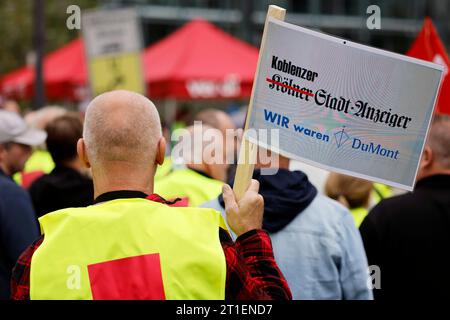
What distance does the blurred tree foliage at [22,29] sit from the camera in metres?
28.4

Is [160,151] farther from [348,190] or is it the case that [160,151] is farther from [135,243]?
[348,190]

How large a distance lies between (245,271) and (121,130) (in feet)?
1.86

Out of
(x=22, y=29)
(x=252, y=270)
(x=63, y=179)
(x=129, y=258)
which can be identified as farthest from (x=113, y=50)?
(x=22, y=29)

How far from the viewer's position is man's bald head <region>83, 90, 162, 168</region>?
8.64 ft

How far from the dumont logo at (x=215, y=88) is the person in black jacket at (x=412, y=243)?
894 cm

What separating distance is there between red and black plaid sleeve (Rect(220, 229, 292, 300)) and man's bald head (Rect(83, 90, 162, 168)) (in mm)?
359

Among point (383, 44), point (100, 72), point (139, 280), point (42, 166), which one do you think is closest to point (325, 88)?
point (139, 280)

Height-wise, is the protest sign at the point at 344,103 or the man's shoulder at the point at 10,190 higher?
the protest sign at the point at 344,103

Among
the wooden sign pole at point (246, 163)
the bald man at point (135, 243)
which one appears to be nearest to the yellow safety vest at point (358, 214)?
the wooden sign pole at point (246, 163)

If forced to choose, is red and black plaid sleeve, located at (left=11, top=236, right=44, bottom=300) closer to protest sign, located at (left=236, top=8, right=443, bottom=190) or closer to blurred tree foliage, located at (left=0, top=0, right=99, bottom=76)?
protest sign, located at (left=236, top=8, right=443, bottom=190)

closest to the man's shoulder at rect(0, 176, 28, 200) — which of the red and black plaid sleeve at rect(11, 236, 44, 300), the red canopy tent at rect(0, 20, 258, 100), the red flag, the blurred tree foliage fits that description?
the red and black plaid sleeve at rect(11, 236, 44, 300)

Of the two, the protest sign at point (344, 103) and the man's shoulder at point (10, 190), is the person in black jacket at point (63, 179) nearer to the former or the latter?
the man's shoulder at point (10, 190)

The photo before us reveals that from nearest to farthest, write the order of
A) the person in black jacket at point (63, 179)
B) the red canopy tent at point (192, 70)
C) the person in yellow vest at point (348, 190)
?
the person in yellow vest at point (348, 190) < the person in black jacket at point (63, 179) < the red canopy tent at point (192, 70)

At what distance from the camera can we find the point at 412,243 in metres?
4.24
